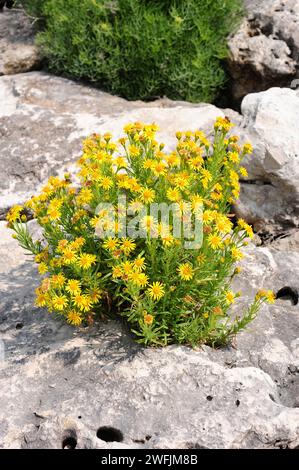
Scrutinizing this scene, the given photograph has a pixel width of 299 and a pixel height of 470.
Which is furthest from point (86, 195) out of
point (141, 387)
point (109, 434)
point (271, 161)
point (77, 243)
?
point (271, 161)

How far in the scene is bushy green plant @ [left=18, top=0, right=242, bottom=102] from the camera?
17.5ft

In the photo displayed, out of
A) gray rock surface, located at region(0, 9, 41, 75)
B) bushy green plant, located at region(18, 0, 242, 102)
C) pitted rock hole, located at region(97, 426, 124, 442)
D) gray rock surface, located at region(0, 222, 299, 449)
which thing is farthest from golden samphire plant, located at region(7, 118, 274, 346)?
gray rock surface, located at region(0, 9, 41, 75)

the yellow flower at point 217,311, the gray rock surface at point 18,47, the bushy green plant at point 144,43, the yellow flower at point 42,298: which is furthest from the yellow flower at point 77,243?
the gray rock surface at point 18,47

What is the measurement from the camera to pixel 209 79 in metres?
5.62

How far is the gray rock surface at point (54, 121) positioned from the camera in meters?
4.59

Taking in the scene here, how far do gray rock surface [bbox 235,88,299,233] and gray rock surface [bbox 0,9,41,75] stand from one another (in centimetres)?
259

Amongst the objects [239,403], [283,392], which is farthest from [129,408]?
[283,392]

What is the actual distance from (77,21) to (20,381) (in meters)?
3.86

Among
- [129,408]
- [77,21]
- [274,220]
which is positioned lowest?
[274,220]

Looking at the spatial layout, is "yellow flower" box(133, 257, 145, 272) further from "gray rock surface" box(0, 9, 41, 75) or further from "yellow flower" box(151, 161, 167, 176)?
"gray rock surface" box(0, 9, 41, 75)

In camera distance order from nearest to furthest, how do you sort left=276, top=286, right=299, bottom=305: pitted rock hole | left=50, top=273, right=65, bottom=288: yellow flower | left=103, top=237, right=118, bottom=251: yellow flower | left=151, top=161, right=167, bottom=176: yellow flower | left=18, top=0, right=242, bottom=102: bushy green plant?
1. left=103, top=237, right=118, bottom=251: yellow flower
2. left=50, top=273, right=65, bottom=288: yellow flower
3. left=151, top=161, right=167, bottom=176: yellow flower
4. left=276, top=286, right=299, bottom=305: pitted rock hole
5. left=18, top=0, right=242, bottom=102: bushy green plant
